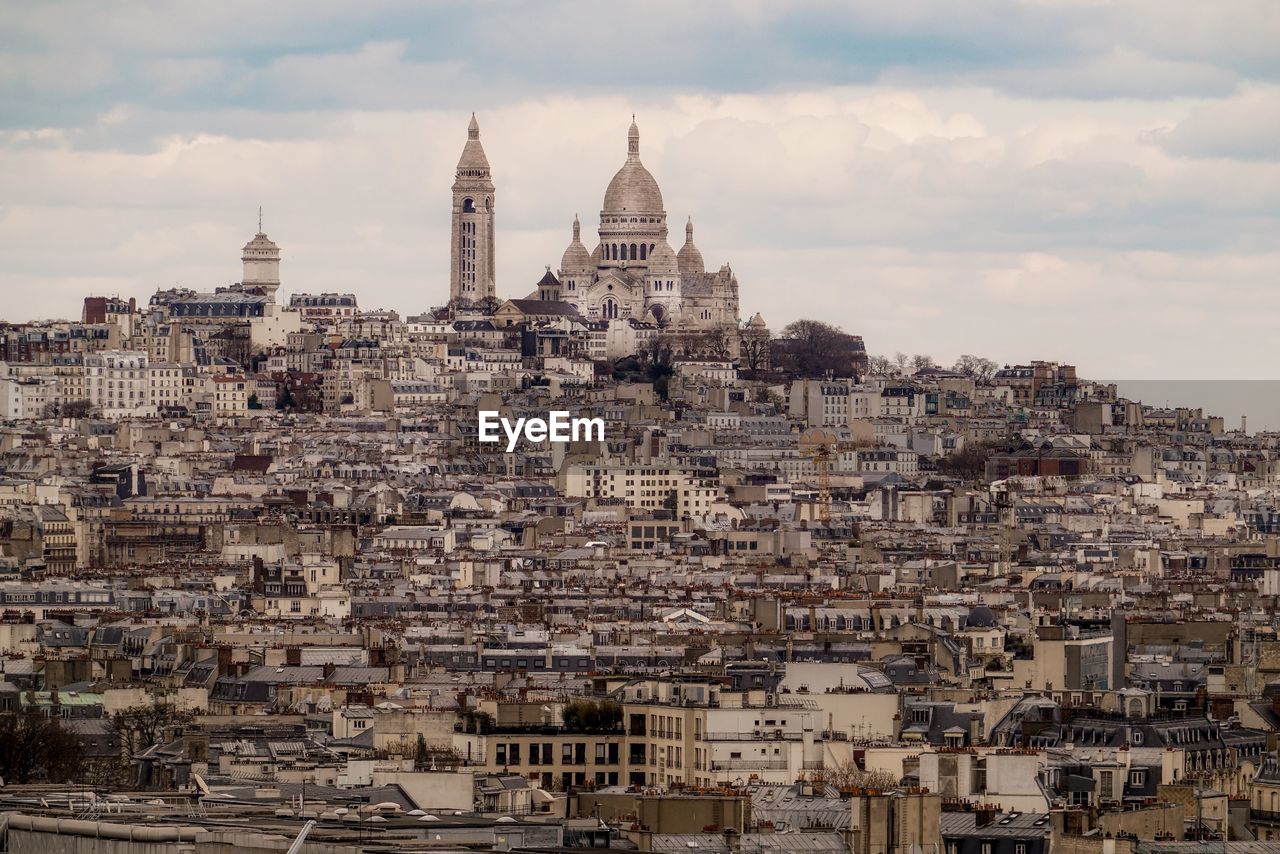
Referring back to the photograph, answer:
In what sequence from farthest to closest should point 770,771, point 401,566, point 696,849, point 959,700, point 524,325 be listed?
1. point 524,325
2. point 401,566
3. point 959,700
4. point 770,771
5. point 696,849

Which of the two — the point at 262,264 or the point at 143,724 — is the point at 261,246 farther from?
the point at 143,724

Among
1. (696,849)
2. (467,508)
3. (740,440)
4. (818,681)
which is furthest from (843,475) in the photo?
(696,849)

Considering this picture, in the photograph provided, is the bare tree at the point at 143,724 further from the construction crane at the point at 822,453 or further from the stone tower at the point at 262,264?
the stone tower at the point at 262,264

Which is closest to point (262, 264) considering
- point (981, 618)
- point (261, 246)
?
point (261, 246)

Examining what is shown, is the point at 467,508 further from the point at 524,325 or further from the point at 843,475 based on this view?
the point at 524,325

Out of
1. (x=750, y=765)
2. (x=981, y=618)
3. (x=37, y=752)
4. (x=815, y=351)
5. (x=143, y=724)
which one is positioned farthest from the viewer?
(x=815, y=351)

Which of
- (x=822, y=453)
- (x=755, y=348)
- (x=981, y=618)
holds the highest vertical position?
(x=755, y=348)

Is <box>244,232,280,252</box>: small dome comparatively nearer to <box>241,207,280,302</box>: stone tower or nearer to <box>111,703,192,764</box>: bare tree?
<box>241,207,280,302</box>: stone tower

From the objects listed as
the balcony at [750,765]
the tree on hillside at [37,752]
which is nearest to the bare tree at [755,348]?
the tree on hillside at [37,752]
